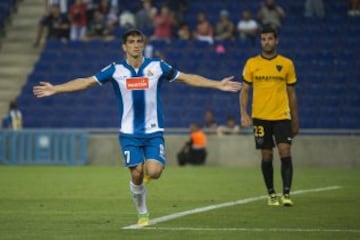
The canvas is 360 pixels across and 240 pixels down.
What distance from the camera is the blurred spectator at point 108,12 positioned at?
33.1m

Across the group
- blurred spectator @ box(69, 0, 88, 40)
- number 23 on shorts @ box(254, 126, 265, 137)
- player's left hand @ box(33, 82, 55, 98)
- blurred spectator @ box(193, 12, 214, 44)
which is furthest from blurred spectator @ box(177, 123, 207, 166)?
player's left hand @ box(33, 82, 55, 98)

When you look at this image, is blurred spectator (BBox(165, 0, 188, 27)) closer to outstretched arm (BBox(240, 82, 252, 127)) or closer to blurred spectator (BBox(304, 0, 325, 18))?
blurred spectator (BBox(304, 0, 325, 18))

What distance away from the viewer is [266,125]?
14.9 metres

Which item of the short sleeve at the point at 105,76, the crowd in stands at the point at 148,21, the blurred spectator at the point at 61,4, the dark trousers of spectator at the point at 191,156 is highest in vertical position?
the blurred spectator at the point at 61,4

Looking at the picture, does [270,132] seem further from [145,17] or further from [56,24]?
[56,24]

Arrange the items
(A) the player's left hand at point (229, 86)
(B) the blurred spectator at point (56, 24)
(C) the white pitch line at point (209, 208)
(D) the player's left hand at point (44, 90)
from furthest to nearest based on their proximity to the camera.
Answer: (B) the blurred spectator at point (56, 24) → (C) the white pitch line at point (209, 208) → (D) the player's left hand at point (44, 90) → (A) the player's left hand at point (229, 86)

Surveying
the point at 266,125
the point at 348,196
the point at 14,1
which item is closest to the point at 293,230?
the point at 266,125

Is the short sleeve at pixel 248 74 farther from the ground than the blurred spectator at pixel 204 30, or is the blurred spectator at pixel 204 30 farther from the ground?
the blurred spectator at pixel 204 30

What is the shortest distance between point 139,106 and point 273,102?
325cm

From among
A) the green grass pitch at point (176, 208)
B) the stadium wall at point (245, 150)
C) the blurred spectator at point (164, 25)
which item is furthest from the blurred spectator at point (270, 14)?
the green grass pitch at point (176, 208)

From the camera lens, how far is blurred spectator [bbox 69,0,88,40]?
109 feet

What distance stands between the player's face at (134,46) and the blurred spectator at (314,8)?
20.8 meters

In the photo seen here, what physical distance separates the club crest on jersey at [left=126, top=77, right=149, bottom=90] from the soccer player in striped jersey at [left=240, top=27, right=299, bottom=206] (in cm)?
294

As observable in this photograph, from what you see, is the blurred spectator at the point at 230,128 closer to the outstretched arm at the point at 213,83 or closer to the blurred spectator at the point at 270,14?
the blurred spectator at the point at 270,14
